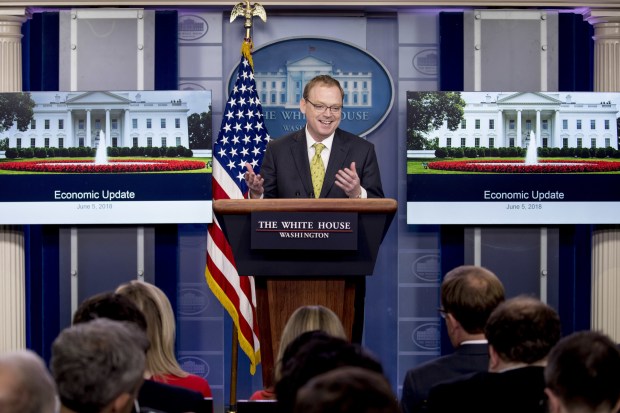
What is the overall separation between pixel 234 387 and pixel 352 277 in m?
2.47

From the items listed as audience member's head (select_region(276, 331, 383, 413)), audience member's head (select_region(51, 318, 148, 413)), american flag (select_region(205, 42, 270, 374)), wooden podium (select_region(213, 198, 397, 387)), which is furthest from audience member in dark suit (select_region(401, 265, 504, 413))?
american flag (select_region(205, 42, 270, 374))

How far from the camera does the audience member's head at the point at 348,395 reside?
1638mm

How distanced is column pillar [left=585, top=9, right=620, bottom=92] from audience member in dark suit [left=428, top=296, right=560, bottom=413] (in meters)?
4.11

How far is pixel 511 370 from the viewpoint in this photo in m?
2.93

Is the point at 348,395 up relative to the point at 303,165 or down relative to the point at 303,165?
down

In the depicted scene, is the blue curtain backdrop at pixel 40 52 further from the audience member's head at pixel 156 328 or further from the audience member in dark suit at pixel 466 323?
the audience member in dark suit at pixel 466 323

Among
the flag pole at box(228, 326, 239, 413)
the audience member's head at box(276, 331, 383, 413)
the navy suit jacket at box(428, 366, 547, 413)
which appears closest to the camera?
the audience member's head at box(276, 331, 383, 413)

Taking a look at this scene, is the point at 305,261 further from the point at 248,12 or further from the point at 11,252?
the point at 11,252

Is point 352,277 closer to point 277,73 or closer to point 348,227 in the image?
point 348,227

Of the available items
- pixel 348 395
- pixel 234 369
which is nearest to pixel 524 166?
pixel 234 369

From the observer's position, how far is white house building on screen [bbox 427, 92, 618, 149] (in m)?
6.66

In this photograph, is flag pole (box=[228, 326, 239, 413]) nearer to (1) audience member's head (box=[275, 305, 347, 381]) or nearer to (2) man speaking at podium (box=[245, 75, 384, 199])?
(2) man speaking at podium (box=[245, 75, 384, 199])

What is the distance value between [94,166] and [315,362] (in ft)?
15.0

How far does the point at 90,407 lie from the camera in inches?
93.8
